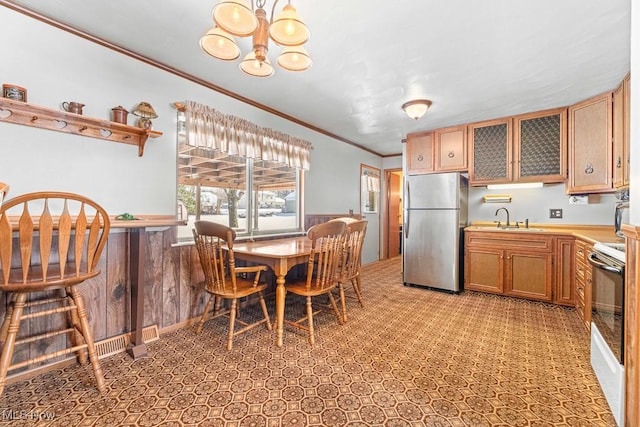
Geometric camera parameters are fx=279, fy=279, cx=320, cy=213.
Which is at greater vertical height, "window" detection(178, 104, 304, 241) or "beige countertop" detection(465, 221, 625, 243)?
"window" detection(178, 104, 304, 241)

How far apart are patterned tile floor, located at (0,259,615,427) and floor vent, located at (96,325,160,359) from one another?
0.07 m

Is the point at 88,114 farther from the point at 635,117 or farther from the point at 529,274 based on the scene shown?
the point at 529,274

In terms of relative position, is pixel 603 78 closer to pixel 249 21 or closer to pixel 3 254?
pixel 249 21

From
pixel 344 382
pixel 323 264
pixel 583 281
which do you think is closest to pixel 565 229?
pixel 583 281

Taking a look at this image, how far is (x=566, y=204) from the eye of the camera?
3.54 metres

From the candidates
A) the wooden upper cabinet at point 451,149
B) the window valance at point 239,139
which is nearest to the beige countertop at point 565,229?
the wooden upper cabinet at point 451,149

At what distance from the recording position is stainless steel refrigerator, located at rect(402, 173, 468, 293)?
3.65 meters

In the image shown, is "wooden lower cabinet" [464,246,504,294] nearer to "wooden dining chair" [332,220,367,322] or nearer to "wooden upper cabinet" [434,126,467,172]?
"wooden upper cabinet" [434,126,467,172]

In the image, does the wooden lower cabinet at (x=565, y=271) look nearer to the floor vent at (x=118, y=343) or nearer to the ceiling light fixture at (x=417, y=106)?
the ceiling light fixture at (x=417, y=106)

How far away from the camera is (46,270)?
1467mm

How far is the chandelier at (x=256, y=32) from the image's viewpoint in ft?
4.47

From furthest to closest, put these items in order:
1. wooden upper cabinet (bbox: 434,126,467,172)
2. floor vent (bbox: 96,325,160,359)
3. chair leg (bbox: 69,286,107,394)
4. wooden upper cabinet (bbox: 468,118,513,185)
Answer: wooden upper cabinet (bbox: 434,126,467,172)
wooden upper cabinet (bbox: 468,118,513,185)
floor vent (bbox: 96,325,160,359)
chair leg (bbox: 69,286,107,394)

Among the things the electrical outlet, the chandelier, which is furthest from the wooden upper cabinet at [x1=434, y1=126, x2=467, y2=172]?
the chandelier

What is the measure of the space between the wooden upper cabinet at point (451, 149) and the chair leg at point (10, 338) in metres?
4.26
